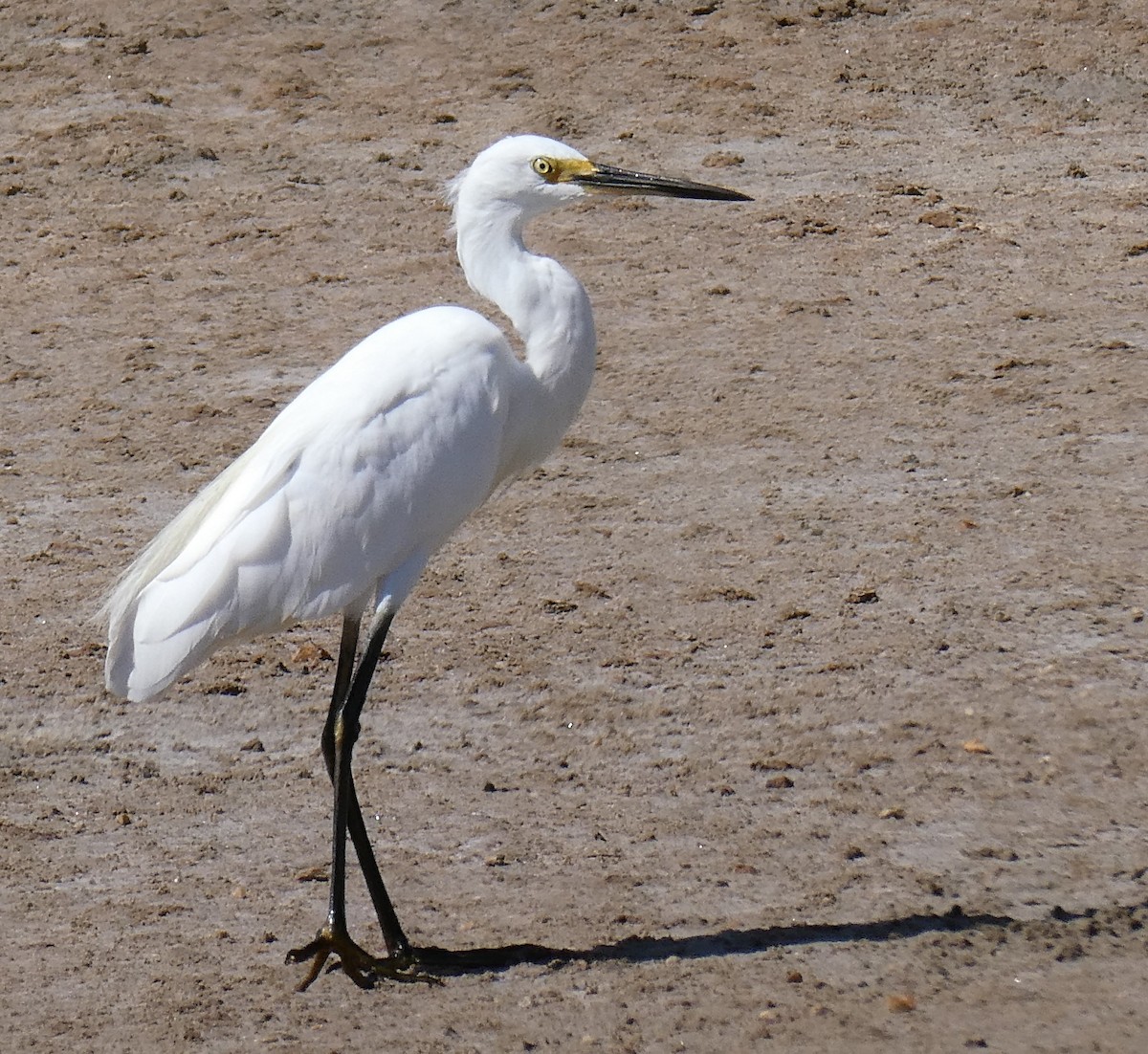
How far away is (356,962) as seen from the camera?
149 inches

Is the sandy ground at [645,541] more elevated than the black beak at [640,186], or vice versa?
the black beak at [640,186]

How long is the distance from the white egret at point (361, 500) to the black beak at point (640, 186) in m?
0.12

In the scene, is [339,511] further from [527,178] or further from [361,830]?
[527,178]

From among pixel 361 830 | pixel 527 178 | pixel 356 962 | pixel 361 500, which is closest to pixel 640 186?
pixel 527 178

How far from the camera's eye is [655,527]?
5.82 meters

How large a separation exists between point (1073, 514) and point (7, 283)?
4.68 metres

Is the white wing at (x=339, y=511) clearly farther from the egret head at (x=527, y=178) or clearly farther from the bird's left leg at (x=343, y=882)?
the egret head at (x=527, y=178)

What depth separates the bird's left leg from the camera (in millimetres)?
3789

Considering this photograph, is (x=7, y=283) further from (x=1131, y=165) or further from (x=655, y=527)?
(x=1131, y=165)

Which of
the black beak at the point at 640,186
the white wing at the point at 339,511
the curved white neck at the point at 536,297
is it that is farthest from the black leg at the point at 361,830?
the black beak at the point at 640,186

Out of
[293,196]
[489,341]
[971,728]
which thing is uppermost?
[489,341]

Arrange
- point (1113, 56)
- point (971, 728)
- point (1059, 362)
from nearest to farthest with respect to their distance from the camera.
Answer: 1. point (971, 728)
2. point (1059, 362)
3. point (1113, 56)

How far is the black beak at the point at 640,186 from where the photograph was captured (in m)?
4.15

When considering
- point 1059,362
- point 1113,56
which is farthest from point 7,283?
point 1113,56
